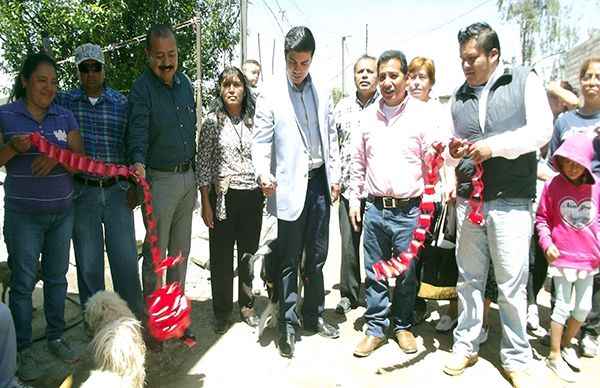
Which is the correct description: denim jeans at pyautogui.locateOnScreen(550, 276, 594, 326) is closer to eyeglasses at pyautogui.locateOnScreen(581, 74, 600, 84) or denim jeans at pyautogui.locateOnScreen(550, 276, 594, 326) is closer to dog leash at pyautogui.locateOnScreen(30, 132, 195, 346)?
eyeglasses at pyautogui.locateOnScreen(581, 74, 600, 84)

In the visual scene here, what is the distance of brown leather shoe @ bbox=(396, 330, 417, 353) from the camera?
3.62 metres

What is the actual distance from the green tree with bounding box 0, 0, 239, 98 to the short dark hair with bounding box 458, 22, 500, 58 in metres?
9.96

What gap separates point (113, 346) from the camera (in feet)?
8.05

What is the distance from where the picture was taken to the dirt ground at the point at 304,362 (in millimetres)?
3250

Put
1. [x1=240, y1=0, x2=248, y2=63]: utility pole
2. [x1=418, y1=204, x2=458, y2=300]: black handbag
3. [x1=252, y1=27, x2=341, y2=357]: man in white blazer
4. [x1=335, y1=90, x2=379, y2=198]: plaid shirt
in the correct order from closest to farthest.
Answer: [x1=252, y1=27, x2=341, y2=357]: man in white blazer → [x1=418, y1=204, x2=458, y2=300]: black handbag → [x1=335, y1=90, x2=379, y2=198]: plaid shirt → [x1=240, y1=0, x2=248, y2=63]: utility pole

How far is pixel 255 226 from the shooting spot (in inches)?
162

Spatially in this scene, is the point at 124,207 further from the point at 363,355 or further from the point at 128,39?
the point at 128,39

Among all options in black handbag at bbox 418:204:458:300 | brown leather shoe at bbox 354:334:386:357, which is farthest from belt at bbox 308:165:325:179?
brown leather shoe at bbox 354:334:386:357

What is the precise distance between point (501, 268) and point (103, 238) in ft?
10.3

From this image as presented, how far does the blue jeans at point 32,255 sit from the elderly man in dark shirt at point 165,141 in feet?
2.11

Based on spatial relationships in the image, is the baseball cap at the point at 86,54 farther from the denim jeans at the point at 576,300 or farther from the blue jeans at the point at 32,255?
the denim jeans at the point at 576,300

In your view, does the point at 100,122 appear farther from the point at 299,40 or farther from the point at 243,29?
the point at 243,29

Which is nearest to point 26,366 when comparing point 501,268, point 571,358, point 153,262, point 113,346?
point 153,262

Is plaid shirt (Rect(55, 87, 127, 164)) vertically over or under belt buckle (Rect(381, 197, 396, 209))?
over
